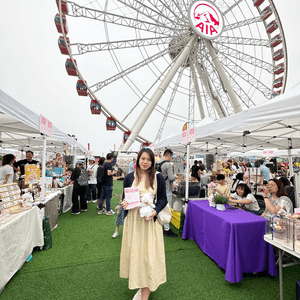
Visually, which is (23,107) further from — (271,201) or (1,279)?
(271,201)

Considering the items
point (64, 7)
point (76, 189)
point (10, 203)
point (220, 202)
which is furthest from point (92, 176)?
point (64, 7)

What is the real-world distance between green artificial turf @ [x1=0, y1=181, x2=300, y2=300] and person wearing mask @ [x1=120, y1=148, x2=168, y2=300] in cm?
56

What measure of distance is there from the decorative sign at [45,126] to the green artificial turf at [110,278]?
2.09 meters

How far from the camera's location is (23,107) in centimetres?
270

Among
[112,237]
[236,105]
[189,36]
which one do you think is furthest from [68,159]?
[189,36]

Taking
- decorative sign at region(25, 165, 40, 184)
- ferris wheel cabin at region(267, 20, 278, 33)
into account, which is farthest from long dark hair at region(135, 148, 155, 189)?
ferris wheel cabin at region(267, 20, 278, 33)

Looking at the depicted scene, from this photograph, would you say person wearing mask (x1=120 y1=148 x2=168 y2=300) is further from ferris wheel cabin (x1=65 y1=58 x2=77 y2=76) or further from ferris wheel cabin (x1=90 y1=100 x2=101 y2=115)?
ferris wheel cabin (x1=90 y1=100 x2=101 y2=115)

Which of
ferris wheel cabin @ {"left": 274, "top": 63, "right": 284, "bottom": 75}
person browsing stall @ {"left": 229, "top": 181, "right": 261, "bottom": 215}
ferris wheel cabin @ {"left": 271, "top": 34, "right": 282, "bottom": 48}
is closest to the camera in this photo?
person browsing stall @ {"left": 229, "top": 181, "right": 261, "bottom": 215}

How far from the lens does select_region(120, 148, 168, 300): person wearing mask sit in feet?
5.93

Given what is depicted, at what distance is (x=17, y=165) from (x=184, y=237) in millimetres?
4562

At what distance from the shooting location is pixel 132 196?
70.2 inches

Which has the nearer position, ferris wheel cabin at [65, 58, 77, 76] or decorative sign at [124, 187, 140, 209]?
decorative sign at [124, 187, 140, 209]

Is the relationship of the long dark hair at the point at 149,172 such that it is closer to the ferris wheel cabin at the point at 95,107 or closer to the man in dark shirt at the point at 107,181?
the man in dark shirt at the point at 107,181

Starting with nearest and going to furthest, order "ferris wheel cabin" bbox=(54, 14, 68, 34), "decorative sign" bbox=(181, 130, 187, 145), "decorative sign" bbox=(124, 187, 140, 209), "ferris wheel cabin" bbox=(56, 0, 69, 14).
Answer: "decorative sign" bbox=(124, 187, 140, 209), "decorative sign" bbox=(181, 130, 187, 145), "ferris wheel cabin" bbox=(56, 0, 69, 14), "ferris wheel cabin" bbox=(54, 14, 68, 34)
